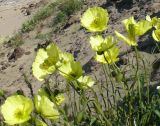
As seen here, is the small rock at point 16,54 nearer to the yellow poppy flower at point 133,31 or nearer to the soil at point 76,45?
the soil at point 76,45

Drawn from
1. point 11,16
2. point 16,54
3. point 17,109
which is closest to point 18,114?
point 17,109

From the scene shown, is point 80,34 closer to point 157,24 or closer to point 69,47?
point 69,47

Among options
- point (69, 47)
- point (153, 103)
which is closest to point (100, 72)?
point (69, 47)

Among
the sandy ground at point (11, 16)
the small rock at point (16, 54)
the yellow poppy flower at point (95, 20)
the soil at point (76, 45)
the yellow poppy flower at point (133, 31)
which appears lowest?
the sandy ground at point (11, 16)

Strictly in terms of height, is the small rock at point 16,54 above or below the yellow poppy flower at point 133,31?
below

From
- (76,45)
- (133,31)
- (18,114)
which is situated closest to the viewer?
(18,114)

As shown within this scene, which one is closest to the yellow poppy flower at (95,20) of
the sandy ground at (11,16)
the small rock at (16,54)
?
the small rock at (16,54)

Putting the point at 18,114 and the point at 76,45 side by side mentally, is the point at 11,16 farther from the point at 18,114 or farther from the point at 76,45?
the point at 18,114
